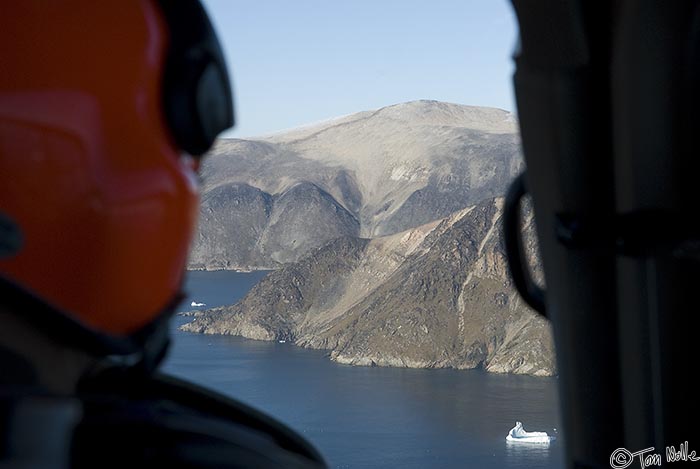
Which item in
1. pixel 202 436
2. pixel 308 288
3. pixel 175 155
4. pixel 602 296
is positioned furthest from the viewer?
pixel 308 288

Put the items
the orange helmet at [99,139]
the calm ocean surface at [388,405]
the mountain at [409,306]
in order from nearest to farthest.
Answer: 1. the orange helmet at [99,139]
2. the calm ocean surface at [388,405]
3. the mountain at [409,306]

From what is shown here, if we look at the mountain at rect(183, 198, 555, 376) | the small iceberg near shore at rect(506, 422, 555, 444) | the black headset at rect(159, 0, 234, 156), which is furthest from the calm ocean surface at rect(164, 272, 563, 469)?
the black headset at rect(159, 0, 234, 156)

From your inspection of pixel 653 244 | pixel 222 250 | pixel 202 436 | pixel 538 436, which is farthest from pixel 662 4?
pixel 222 250

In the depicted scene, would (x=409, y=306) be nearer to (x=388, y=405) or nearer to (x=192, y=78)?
(x=388, y=405)

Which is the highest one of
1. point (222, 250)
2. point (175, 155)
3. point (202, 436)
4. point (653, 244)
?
point (175, 155)

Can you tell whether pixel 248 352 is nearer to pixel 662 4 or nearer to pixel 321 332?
pixel 321 332

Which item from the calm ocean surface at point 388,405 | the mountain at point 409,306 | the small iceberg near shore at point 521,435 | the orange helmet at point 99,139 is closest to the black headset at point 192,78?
the orange helmet at point 99,139

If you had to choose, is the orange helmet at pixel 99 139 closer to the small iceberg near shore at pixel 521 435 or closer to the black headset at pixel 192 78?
the black headset at pixel 192 78

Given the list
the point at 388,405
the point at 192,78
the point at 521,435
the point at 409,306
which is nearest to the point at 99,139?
the point at 192,78
